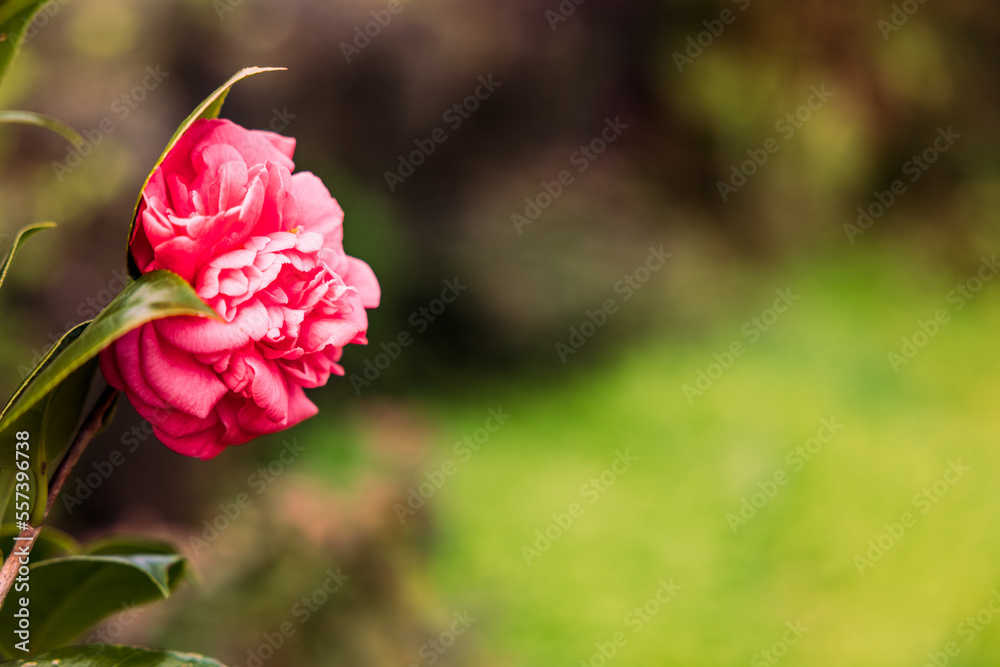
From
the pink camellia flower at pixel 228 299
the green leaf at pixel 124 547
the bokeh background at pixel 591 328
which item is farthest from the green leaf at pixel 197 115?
the bokeh background at pixel 591 328

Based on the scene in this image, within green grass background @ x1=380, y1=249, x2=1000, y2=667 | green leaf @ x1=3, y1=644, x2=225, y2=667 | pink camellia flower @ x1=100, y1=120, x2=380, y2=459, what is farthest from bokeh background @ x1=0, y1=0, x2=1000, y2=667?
pink camellia flower @ x1=100, y1=120, x2=380, y2=459

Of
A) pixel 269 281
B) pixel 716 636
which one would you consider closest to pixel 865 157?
pixel 716 636

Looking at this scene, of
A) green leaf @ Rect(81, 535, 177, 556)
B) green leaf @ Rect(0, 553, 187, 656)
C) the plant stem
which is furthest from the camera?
green leaf @ Rect(81, 535, 177, 556)

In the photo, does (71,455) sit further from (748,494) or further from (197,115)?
(748,494)

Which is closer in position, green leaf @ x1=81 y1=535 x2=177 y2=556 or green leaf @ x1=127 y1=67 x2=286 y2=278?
green leaf @ x1=127 y1=67 x2=286 y2=278

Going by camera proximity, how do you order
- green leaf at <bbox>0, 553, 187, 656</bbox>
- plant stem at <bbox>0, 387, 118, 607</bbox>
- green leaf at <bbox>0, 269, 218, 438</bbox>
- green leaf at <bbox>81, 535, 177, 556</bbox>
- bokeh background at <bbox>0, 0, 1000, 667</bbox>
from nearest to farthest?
green leaf at <bbox>0, 269, 218, 438</bbox>
plant stem at <bbox>0, 387, 118, 607</bbox>
green leaf at <bbox>0, 553, 187, 656</bbox>
green leaf at <bbox>81, 535, 177, 556</bbox>
bokeh background at <bbox>0, 0, 1000, 667</bbox>

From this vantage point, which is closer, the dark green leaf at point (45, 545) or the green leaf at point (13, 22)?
the green leaf at point (13, 22)

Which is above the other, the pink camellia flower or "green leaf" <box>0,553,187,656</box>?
the pink camellia flower

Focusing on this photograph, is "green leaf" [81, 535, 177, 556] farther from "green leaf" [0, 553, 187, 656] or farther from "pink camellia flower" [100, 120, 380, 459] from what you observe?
"pink camellia flower" [100, 120, 380, 459]

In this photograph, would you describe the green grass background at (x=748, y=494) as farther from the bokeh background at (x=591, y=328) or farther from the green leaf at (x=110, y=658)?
the green leaf at (x=110, y=658)
